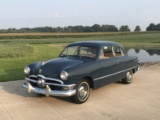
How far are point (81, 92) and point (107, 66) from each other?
53.4 inches

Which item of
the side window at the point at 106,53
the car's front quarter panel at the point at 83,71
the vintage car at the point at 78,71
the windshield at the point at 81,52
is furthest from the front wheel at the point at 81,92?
the side window at the point at 106,53

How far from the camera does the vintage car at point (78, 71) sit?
628cm

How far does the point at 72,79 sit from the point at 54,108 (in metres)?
0.85

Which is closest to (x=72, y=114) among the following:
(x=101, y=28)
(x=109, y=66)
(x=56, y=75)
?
(x=56, y=75)

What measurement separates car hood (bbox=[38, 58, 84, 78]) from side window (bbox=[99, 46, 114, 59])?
88 cm

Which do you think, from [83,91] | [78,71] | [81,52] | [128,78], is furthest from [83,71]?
[128,78]

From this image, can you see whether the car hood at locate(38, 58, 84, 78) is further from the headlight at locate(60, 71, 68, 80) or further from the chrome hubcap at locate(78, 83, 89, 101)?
the chrome hubcap at locate(78, 83, 89, 101)

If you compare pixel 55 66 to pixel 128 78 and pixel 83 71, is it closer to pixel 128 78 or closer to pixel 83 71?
pixel 83 71

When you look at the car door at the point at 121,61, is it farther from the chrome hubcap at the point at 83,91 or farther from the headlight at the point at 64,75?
the headlight at the point at 64,75

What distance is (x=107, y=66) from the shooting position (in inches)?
295

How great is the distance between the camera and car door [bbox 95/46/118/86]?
7.24m

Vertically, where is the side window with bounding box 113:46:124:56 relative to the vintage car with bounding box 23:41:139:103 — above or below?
above

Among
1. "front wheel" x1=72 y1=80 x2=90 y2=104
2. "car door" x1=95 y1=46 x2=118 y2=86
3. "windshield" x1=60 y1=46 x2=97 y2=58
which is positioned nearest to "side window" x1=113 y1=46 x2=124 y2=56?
"car door" x1=95 y1=46 x2=118 y2=86

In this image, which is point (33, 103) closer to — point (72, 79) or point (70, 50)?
point (72, 79)
